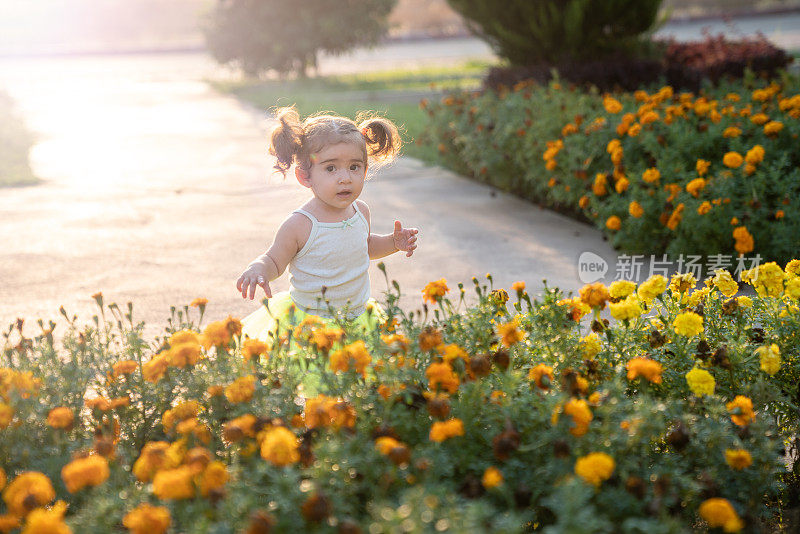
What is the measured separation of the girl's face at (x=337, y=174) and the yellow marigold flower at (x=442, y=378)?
4.05 ft

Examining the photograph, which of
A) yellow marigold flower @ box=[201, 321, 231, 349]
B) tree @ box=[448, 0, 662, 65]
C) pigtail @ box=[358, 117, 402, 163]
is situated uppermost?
tree @ box=[448, 0, 662, 65]

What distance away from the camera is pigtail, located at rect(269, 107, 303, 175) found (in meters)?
3.08

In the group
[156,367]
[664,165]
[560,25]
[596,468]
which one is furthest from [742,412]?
[560,25]

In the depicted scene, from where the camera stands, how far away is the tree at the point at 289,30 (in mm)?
18844

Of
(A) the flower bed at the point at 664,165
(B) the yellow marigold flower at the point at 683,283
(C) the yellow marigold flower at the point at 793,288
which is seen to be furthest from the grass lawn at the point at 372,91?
(C) the yellow marigold flower at the point at 793,288

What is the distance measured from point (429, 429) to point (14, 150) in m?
8.94

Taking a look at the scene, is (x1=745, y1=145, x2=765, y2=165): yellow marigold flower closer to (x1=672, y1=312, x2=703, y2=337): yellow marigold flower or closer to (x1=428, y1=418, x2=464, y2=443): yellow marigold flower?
(x1=672, y1=312, x2=703, y2=337): yellow marigold flower

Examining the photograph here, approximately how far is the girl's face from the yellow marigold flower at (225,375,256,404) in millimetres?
1218

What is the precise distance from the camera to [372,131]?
327cm

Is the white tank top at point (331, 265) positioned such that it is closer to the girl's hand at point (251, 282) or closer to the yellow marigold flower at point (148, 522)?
the girl's hand at point (251, 282)

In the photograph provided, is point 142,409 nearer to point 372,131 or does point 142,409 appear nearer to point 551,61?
point 372,131

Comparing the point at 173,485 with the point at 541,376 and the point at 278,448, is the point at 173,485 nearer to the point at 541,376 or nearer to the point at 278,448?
the point at 278,448

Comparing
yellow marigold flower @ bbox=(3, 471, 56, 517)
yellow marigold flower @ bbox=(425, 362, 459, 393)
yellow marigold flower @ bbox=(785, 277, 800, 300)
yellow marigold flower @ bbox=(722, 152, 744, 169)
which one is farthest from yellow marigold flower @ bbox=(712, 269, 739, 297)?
yellow marigold flower @ bbox=(3, 471, 56, 517)

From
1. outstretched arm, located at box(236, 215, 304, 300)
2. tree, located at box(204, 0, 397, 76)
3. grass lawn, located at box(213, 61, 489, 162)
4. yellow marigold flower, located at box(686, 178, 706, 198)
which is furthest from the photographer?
tree, located at box(204, 0, 397, 76)
